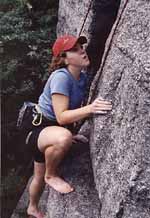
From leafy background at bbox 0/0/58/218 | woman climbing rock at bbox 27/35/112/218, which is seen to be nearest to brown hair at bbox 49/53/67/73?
woman climbing rock at bbox 27/35/112/218

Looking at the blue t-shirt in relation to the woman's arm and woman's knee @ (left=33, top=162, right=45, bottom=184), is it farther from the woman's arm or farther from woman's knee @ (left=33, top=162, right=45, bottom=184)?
woman's knee @ (left=33, top=162, right=45, bottom=184)

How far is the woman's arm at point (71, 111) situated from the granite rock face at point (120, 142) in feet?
0.27

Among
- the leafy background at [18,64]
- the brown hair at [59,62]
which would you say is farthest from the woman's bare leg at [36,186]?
the leafy background at [18,64]

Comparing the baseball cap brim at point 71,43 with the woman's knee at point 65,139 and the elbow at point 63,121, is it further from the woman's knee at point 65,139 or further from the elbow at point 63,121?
the woman's knee at point 65,139

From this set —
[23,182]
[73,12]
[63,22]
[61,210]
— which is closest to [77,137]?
[61,210]

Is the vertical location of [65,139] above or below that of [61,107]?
below

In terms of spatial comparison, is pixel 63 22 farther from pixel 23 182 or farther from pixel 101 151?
pixel 101 151

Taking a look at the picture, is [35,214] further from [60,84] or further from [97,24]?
[97,24]

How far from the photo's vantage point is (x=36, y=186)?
5719 millimetres

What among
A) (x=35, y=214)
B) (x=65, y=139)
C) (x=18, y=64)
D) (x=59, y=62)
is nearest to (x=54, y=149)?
(x=65, y=139)

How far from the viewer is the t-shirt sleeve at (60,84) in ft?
16.3

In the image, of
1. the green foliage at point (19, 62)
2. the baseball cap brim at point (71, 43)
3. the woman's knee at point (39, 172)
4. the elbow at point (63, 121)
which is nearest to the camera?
the elbow at point (63, 121)

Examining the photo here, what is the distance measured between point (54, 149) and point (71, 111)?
1.56 ft

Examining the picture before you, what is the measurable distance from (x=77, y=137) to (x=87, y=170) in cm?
38
